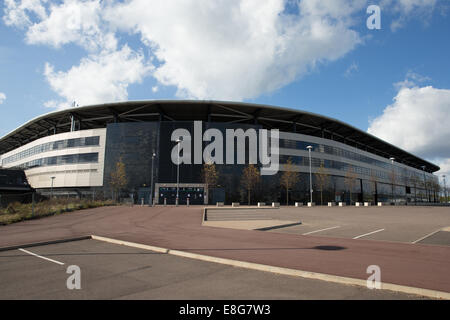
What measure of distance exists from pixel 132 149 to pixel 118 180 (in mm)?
5989

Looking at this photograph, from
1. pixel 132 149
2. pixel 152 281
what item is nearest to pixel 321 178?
pixel 132 149

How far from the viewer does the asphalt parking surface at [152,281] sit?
4.50 metres

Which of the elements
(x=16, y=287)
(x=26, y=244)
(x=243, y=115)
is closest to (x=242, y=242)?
(x=16, y=287)

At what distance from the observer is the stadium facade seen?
4628 cm

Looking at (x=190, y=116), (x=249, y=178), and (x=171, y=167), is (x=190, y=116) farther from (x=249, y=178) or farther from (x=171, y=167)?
(x=249, y=178)

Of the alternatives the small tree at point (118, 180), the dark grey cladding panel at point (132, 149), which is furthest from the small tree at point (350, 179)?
the small tree at point (118, 180)

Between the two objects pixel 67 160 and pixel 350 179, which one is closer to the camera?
pixel 67 160

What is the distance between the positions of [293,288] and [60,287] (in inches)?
170

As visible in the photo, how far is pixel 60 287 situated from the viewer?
4961 millimetres

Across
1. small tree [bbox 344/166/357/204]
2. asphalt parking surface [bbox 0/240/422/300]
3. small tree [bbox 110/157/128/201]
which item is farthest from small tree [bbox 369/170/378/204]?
asphalt parking surface [bbox 0/240/422/300]

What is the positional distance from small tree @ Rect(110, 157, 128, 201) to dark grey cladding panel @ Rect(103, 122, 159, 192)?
826 millimetres

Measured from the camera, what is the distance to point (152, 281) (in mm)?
5316

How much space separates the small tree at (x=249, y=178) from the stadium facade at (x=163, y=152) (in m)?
0.93
